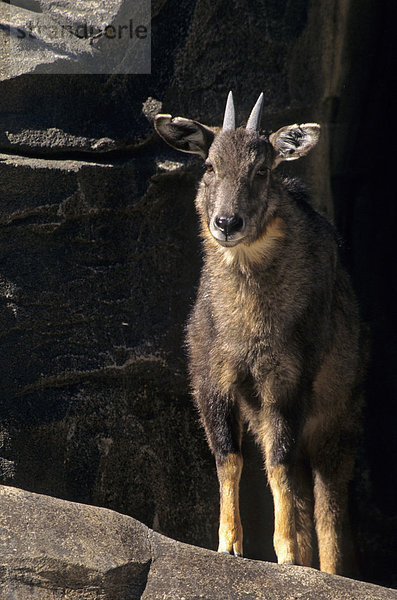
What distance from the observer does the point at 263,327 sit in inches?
225

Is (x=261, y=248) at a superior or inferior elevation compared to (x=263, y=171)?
inferior

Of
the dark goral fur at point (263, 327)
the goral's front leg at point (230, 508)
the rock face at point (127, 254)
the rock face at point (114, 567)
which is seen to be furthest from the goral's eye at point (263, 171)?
the rock face at point (114, 567)

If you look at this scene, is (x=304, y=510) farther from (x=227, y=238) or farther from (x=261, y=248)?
(x=227, y=238)

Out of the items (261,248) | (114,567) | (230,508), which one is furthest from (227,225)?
(114,567)

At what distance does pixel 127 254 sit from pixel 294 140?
56.7 inches

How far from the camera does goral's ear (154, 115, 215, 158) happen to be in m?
5.86

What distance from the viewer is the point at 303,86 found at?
7059 millimetres

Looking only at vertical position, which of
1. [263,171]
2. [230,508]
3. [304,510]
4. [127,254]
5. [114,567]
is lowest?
[304,510]

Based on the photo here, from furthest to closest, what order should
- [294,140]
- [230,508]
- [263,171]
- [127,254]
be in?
[127,254] < [294,140] < [263,171] < [230,508]

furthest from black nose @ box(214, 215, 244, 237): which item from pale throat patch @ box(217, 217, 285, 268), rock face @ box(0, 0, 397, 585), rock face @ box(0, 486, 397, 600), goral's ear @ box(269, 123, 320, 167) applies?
rock face @ box(0, 486, 397, 600)

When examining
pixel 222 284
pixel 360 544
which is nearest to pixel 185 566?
pixel 222 284

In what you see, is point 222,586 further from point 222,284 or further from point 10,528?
point 222,284

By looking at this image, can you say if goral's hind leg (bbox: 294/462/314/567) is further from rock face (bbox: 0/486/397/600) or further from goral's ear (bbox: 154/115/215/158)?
goral's ear (bbox: 154/115/215/158)

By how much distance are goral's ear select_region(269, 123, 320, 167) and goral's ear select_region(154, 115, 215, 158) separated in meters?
0.41
